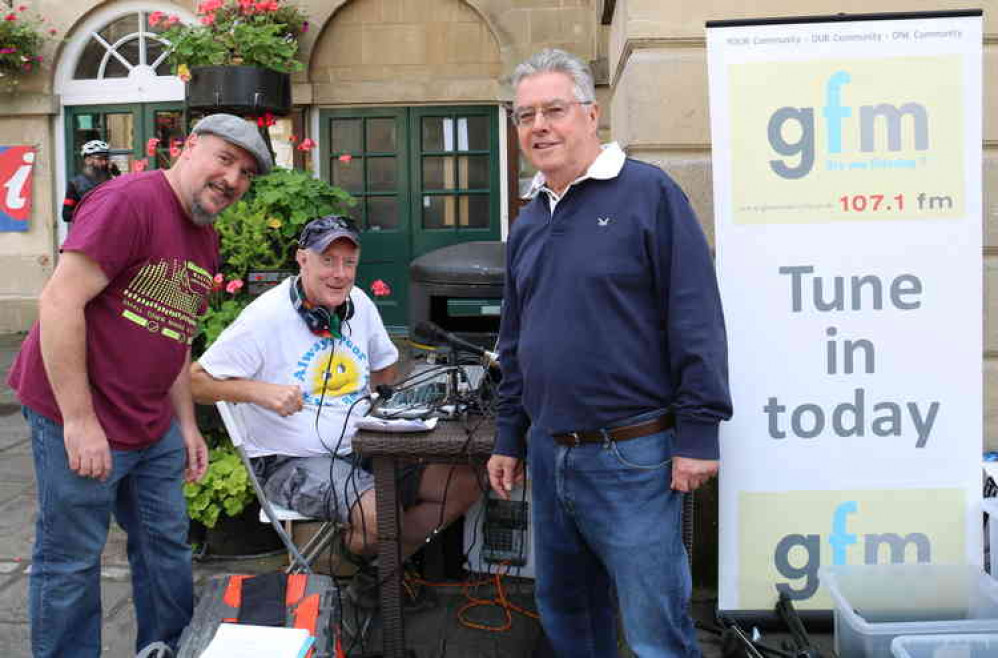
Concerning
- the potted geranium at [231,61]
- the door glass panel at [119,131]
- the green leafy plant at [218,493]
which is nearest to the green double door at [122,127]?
the door glass panel at [119,131]

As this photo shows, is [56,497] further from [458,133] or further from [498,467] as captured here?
[458,133]

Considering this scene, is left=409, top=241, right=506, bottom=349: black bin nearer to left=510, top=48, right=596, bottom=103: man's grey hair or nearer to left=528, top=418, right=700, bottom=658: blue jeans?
left=528, top=418, right=700, bottom=658: blue jeans

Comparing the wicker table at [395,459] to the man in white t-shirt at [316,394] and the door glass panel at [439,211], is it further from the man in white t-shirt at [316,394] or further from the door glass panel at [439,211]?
the door glass panel at [439,211]

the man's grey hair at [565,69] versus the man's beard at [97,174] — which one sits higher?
the man's beard at [97,174]

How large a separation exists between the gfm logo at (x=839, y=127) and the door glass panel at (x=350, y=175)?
738 centimetres

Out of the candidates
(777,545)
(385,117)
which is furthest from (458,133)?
(777,545)

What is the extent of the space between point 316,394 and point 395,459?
0.48 metres

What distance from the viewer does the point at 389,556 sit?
116 inches

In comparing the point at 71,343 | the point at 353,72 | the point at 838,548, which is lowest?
the point at 838,548

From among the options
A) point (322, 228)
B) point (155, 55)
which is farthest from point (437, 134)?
point (322, 228)

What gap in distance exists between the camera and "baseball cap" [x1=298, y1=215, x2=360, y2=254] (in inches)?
125

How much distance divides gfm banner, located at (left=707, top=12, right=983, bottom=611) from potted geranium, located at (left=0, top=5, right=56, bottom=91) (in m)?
8.89

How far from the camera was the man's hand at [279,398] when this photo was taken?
9.91 ft

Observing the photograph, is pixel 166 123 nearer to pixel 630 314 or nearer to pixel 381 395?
pixel 381 395
